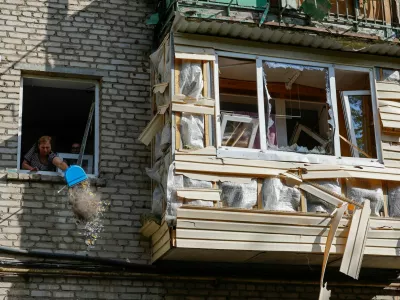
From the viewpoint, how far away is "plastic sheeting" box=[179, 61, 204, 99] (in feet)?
36.6

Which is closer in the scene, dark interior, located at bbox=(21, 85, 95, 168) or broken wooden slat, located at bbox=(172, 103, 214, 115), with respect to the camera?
broken wooden slat, located at bbox=(172, 103, 214, 115)

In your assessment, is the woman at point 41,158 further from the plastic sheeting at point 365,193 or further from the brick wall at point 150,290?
the plastic sheeting at point 365,193

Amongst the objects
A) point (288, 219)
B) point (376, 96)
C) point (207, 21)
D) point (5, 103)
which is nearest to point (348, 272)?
point (288, 219)

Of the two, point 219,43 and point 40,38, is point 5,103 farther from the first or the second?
point 219,43

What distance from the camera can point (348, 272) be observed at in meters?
10.6

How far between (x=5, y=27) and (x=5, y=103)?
111 cm

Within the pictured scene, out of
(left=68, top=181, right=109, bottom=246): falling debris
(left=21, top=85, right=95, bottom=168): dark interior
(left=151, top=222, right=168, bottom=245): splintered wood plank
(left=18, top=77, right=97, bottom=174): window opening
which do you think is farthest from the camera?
(left=21, top=85, right=95, bottom=168): dark interior

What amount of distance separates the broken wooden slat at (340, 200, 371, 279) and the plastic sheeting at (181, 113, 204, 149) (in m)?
2.13

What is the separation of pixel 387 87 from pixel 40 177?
483cm

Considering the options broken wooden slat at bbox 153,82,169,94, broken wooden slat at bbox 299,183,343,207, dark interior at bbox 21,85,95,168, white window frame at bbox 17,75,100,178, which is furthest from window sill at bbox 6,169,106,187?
broken wooden slat at bbox 299,183,343,207

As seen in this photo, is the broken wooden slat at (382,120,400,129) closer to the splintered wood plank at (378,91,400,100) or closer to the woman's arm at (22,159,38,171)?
the splintered wood plank at (378,91,400,100)

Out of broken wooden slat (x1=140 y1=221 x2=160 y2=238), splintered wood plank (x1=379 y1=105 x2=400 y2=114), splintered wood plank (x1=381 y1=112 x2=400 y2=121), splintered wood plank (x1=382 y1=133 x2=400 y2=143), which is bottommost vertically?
broken wooden slat (x1=140 y1=221 x2=160 y2=238)

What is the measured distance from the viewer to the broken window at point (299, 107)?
12.0 metres

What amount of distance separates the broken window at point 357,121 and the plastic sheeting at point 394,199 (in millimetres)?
574
